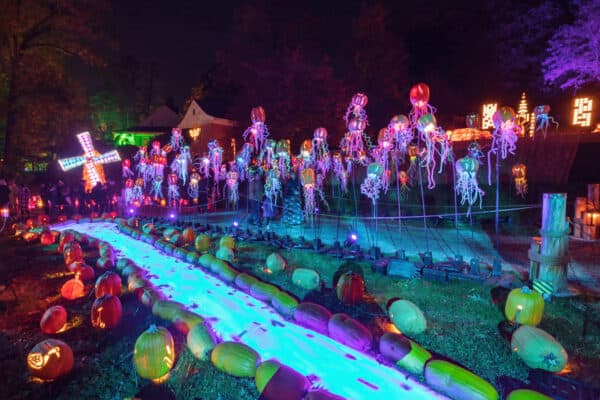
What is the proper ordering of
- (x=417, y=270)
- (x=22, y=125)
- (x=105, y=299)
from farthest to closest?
(x=22, y=125), (x=417, y=270), (x=105, y=299)

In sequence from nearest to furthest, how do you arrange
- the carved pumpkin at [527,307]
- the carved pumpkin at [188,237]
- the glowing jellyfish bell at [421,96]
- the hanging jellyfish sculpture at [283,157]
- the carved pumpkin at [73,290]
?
the carved pumpkin at [527,307] → the carved pumpkin at [73,290] → the glowing jellyfish bell at [421,96] → the carved pumpkin at [188,237] → the hanging jellyfish sculpture at [283,157]

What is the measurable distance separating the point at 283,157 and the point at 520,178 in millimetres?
8372

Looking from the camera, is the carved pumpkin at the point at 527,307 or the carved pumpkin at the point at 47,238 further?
the carved pumpkin at the point at 47,238

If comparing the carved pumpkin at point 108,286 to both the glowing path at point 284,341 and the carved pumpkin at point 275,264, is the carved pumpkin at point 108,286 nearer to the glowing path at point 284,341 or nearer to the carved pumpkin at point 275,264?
the glowing path at point 284,341

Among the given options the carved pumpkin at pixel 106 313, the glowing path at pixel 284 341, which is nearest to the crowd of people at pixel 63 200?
the glowing path at pixel 284 341

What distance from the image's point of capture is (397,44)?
22234 millimetres

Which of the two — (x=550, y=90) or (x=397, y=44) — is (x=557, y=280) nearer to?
(x=550, y=90)

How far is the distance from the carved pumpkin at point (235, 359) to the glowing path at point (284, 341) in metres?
0.46

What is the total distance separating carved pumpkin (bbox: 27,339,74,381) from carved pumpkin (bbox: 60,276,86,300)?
2.26 meters

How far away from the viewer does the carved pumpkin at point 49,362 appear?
361cm

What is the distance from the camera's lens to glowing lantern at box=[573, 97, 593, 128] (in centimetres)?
1478

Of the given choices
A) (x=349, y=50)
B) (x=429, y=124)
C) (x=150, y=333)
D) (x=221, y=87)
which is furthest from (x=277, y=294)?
(x=221, y=87)

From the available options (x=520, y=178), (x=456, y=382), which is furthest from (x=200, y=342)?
(x=520, y=178)

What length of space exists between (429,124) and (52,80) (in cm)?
1881
